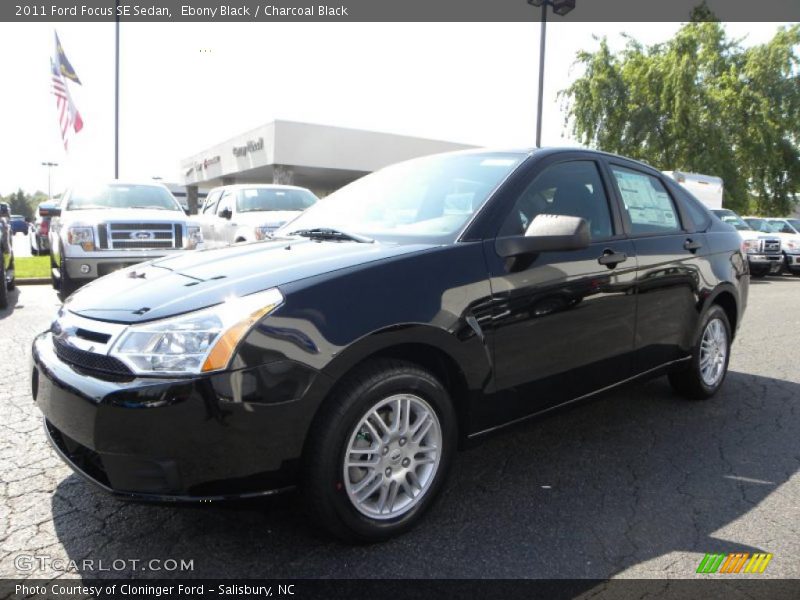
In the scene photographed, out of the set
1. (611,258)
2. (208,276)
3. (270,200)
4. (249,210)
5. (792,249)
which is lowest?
(208,276)

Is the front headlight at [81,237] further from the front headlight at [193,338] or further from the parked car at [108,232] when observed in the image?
the front headlight at [193,338]

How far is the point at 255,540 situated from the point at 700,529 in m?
1.87

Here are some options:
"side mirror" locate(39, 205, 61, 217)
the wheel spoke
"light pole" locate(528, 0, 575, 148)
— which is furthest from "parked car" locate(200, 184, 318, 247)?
the wheel spoke

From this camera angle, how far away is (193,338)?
2.17 metres

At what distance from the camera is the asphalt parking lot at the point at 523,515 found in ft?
7.83

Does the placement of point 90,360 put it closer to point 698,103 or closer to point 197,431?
point 197,431

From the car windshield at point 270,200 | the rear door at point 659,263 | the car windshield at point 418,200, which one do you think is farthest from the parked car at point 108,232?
the rear door at point 659,263

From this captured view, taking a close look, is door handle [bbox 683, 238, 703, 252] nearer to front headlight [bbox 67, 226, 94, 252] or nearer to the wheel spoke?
the wheel spoke

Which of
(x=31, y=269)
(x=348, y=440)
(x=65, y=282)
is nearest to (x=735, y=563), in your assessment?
(x=348, y=440)

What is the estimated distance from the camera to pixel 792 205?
32.3 meters

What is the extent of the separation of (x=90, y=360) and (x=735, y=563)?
8.40 feet

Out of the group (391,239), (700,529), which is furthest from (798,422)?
(391,239)

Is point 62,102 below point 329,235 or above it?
above

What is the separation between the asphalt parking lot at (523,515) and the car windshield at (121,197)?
5472 millimetres
